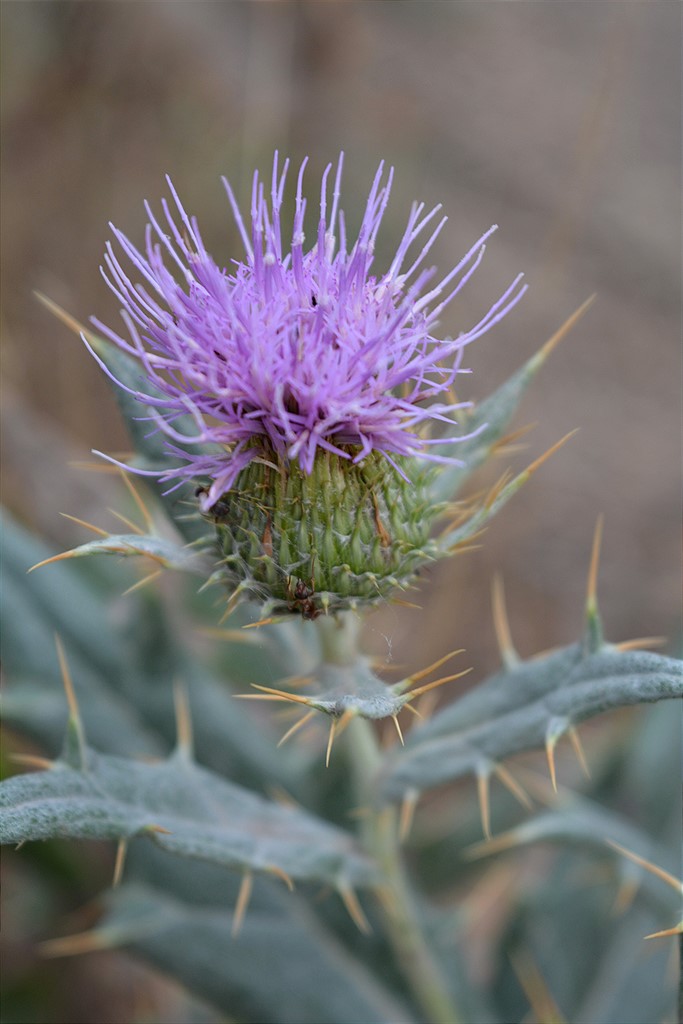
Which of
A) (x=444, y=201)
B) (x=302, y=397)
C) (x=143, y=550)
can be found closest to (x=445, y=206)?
(x=444, y=201)

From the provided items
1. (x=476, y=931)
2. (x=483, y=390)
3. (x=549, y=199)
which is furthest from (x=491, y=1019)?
(x=549, y=199)

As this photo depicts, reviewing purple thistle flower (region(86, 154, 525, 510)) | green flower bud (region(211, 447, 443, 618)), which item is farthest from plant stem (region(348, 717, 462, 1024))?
purple thistle flower (region(86, 154, 525, 510))

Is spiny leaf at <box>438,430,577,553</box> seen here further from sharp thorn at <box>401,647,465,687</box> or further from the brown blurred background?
the brown blurred background

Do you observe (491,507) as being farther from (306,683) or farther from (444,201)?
(444,201)

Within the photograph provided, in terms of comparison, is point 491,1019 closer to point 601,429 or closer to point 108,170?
point 601,429

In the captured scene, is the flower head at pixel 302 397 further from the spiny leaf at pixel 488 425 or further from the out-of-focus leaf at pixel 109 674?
the out-of-focus leaf at pixel 109 674

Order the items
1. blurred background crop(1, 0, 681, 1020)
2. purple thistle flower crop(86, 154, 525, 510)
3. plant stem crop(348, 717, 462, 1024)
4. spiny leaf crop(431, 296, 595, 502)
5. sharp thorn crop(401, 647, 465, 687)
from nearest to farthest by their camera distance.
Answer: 1. sharp thorn crop(401, 647, 465, 687)
2. purple thistle flower crop(86, 154, 525, 510)
3. spiny leaf crop(431, 296, 595, 502)
4. plant stem crop(348, 717, 462, 1024)
5. blurred background crop(1, 0, 681, 1020)
